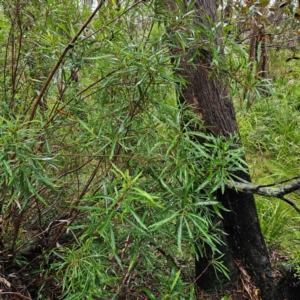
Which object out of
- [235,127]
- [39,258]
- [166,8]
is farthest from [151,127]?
[39,258]

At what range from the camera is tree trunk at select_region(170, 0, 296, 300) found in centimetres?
147

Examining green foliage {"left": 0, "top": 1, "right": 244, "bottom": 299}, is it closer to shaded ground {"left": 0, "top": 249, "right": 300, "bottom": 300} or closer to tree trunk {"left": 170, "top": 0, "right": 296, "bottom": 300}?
shaded ground {"left": 0, "top": 249, "right": 300, "bottom": 300}

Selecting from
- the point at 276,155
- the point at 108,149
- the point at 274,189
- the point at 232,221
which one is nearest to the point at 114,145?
the point at 108,149

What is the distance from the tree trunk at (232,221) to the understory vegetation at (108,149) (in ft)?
0.55

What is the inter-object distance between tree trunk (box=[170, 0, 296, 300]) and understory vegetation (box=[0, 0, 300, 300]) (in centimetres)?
17

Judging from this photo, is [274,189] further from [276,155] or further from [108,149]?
[276,155]

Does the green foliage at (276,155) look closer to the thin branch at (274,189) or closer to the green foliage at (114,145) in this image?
the thin branch at (274,189)

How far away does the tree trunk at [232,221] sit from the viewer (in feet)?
4.81

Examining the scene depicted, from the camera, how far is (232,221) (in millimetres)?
1582

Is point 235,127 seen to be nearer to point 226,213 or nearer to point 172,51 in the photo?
point 226,213

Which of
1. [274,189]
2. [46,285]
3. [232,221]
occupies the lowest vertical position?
[46,285]

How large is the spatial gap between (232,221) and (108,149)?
0.79 meters

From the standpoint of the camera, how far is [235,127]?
157cm

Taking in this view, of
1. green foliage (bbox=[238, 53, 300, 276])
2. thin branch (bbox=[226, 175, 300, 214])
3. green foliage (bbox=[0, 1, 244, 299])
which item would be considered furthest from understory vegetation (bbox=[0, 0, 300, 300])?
green foliage (bbox=[238, 53, 300, 276])
